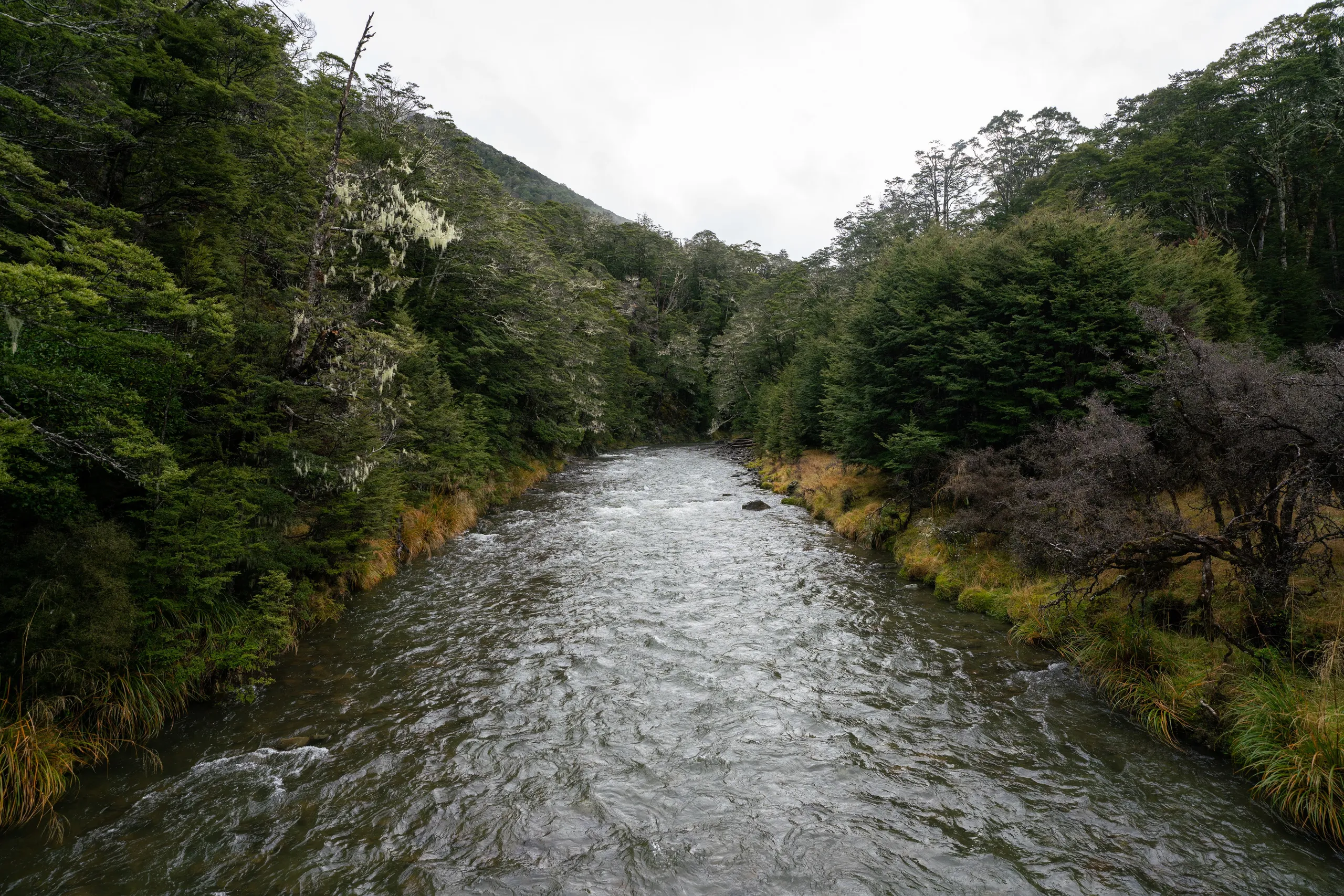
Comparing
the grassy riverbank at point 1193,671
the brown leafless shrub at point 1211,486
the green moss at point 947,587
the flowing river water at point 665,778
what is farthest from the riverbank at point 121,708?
the green moss at point 947,587

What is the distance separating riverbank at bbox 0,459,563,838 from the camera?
5.69 meters

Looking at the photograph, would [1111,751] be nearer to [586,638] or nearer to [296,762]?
[586,638]

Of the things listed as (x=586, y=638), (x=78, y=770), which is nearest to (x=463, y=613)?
(x=586, y=638)

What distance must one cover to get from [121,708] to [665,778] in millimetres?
6633

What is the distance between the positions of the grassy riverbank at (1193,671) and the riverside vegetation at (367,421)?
0.05 metres

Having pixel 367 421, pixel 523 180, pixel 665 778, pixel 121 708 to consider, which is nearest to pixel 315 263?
pixel 367 421

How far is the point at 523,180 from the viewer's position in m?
135

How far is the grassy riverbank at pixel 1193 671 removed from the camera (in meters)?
6.02

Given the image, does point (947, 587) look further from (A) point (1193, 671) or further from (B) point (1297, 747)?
(B) point (1297, 747)

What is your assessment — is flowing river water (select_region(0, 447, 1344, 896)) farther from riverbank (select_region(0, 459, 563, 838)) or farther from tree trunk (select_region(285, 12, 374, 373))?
tree trunk (select_region(285, 12, 374, 373))

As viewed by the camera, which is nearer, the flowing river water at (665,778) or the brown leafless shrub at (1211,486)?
the flowing river water at (665,778)

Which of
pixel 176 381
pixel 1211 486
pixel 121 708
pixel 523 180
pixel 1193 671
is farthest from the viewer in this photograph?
pixel 523 180

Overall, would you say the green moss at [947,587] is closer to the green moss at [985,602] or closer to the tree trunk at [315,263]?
the green moss at [985,602]

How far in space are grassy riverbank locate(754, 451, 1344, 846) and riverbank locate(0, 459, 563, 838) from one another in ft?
39.8
